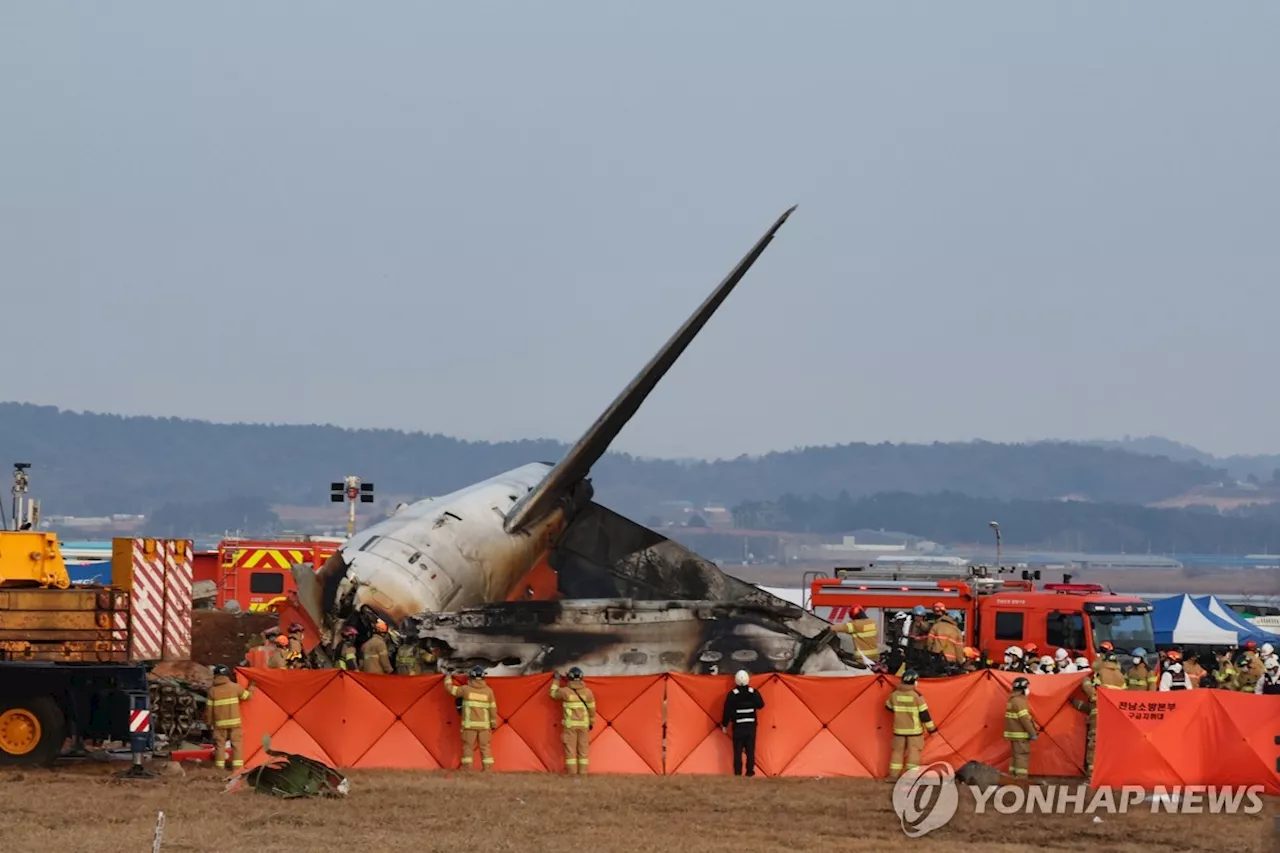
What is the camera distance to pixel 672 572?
31.8 meters

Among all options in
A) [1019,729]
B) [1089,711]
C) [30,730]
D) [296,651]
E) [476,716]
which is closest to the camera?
[30,730]

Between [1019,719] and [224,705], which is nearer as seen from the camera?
[224,705]

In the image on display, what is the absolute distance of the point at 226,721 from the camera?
22172mm

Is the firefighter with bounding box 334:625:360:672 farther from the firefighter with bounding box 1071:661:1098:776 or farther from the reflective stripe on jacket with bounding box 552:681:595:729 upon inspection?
the firefighter with bounding box 1071:661:1098:776

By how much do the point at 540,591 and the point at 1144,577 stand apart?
140036mm

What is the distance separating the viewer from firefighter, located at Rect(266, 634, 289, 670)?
25.4 m

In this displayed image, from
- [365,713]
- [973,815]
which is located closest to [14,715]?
[365,713]

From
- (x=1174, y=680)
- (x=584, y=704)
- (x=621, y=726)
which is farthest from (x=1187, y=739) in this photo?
(x=584, y=704)

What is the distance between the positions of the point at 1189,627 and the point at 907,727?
951 inches

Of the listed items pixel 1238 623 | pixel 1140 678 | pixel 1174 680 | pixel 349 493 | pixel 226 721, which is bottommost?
pixel 1238 623

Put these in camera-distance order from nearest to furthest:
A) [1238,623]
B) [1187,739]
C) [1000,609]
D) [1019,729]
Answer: [1187,739]
[1019,729]
[1000,609]
[1238,623]

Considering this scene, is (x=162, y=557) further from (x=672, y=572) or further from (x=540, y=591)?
(x=672, y=572)

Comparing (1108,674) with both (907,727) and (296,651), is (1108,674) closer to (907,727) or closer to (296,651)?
(907,727)

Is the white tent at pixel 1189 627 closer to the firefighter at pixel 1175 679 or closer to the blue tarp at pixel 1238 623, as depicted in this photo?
the blue tarp at pixel 1238 623
